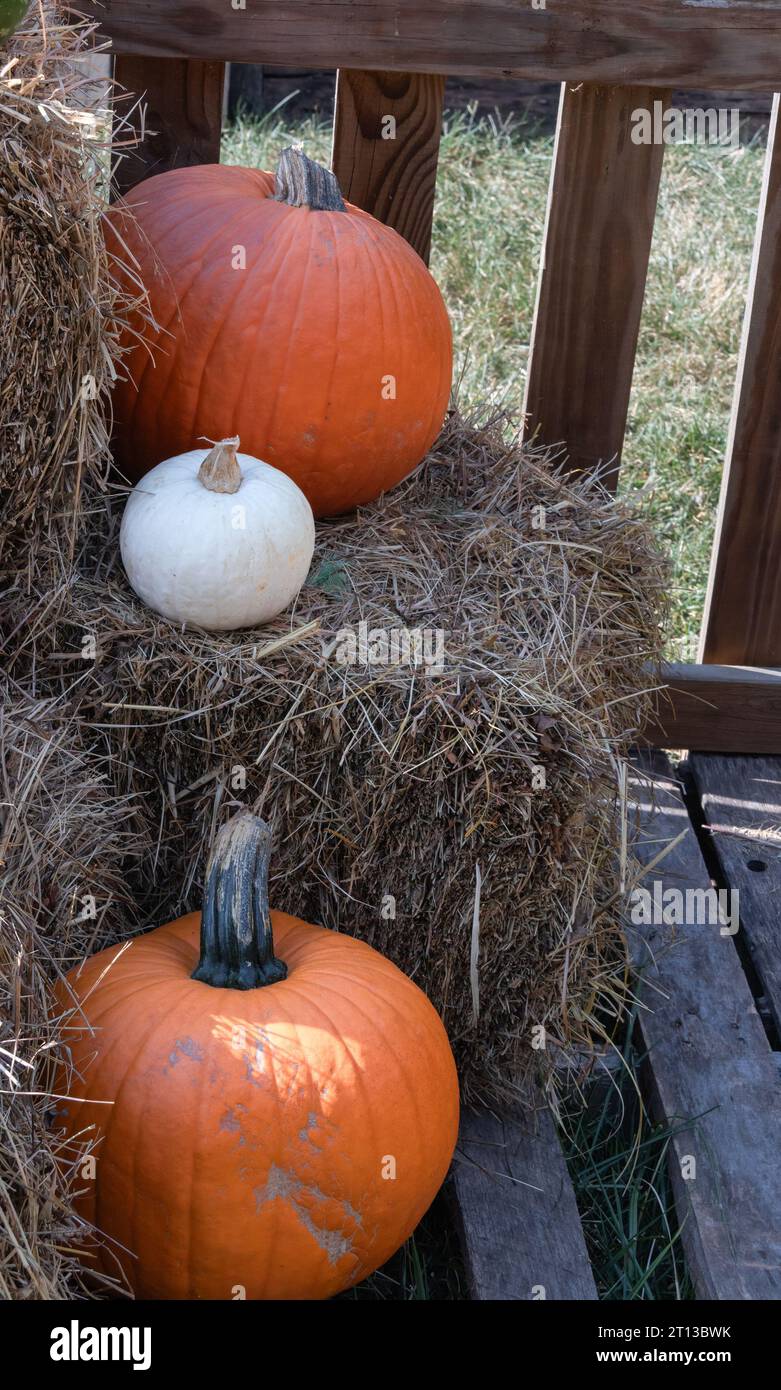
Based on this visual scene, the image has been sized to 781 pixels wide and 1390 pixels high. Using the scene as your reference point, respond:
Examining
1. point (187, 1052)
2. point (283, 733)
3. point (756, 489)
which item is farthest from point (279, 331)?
point (756, 489)

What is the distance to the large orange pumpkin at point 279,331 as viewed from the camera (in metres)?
2.44

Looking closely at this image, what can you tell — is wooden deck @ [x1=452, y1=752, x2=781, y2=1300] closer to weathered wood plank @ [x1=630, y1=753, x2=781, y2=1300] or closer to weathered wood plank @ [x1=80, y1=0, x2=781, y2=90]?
weathered wood plank @ [x1=630, y1=753, x2=781, y2=1300]

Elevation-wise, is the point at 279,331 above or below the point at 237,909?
above

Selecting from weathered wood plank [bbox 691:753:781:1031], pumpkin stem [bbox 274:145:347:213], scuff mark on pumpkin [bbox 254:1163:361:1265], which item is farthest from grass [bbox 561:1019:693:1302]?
pumpkin stem [bbox 274:145:347:213]

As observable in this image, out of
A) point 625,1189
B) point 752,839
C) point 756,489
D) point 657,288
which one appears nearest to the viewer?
point 625,1189

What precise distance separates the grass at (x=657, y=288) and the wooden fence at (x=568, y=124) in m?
0.27

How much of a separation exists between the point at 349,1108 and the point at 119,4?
2155 millimetres

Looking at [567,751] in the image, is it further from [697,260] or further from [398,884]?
[697,260]

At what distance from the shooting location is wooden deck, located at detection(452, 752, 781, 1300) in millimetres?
2156

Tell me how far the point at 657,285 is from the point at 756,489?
2.43m

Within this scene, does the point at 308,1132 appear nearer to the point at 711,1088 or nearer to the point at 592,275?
the point at 711,1088

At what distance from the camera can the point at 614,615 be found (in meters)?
2.71

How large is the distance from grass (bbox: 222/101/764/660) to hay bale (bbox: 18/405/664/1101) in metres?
1.73

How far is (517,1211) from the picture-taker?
224 cm
